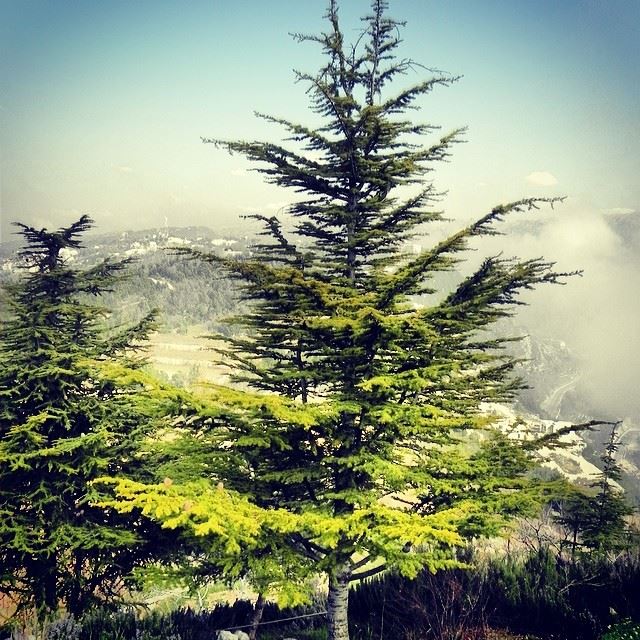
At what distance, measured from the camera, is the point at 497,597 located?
28.2ft

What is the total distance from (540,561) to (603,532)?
5.84 meters

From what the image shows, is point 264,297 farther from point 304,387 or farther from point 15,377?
point 15,377

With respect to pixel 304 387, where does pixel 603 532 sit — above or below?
below

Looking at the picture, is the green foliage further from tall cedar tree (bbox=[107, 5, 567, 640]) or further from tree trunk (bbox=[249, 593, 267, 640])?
tree trunk (bbox=[249, 593, 267, 640])

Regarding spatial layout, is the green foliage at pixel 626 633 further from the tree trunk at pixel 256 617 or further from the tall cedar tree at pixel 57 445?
the tall cedar tree at pixel 57 445

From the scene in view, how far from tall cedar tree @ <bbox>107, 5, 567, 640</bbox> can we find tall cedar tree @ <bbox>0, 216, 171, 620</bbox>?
121 inches

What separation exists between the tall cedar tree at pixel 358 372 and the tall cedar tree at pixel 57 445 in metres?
3.07

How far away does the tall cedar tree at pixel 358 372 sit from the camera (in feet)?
19.6

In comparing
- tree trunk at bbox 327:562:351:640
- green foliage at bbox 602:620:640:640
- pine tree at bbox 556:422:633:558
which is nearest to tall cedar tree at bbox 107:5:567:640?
tree trunk at bbox 327:562:351:640

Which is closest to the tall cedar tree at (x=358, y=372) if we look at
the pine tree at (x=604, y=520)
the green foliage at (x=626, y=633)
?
the green foliage at (x=626, y=633)

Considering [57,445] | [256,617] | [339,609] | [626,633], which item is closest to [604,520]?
[339,609]

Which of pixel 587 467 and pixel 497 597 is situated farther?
pixel 587 467

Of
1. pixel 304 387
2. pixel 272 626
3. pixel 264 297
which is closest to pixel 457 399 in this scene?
pixel 304 387

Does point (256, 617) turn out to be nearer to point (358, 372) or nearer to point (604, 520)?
point (358, 372)
